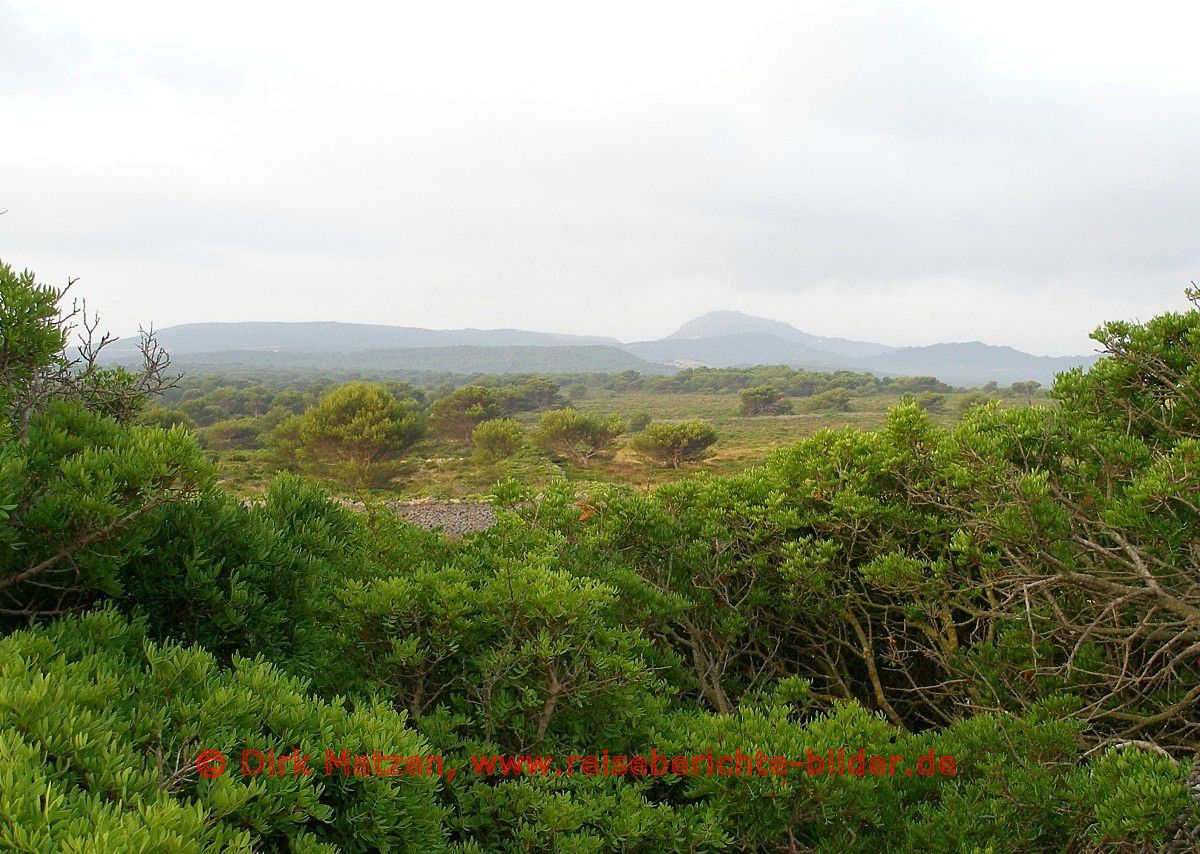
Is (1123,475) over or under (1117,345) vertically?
under

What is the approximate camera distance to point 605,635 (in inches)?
158

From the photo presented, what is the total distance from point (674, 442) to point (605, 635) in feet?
126

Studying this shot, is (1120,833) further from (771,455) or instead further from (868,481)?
(771,455)

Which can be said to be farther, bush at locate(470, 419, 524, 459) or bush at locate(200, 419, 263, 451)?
bush at locate(200, 419, 263, 451)

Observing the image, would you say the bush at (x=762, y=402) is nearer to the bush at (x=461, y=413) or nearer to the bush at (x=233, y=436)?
the bush at (x=461, y=413)

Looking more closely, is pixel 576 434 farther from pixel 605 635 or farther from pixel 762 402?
pixel 762 402

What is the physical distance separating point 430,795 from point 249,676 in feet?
3.05

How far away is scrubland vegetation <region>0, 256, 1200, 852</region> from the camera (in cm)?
243

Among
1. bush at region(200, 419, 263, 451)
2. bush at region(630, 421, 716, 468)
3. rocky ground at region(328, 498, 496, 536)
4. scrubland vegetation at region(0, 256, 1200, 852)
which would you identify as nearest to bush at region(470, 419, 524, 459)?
bush at region(630, 421, 716, 468)

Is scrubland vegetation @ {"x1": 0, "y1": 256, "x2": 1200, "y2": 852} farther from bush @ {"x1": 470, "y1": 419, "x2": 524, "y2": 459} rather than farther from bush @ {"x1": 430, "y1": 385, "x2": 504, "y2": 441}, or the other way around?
bush @ {"x1": 430, "y1": 385, "x2": 504, "y2": 441}

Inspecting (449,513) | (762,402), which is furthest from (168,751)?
(762,402)

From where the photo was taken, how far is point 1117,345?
5.77 meters

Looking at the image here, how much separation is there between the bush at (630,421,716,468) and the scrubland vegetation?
3418 cm

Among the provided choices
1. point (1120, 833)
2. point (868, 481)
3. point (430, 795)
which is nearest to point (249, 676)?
point (430, 795)
